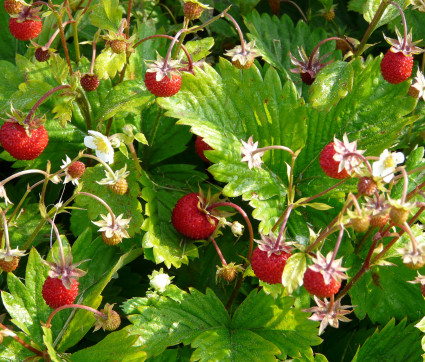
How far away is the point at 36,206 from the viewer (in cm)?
195

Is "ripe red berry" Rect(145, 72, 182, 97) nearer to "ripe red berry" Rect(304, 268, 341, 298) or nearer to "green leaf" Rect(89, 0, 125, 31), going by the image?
"green leaf" Rect(89, 0, 125, 31)

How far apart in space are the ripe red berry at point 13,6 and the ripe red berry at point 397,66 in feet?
3.69

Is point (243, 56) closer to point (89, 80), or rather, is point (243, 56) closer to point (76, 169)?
point (89, 80)

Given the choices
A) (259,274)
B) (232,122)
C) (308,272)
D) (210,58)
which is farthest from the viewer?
(210,58)

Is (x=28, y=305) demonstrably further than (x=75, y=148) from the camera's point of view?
No

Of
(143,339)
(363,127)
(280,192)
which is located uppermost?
(363,127)

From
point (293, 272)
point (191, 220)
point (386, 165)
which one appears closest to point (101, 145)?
point (191, 220)

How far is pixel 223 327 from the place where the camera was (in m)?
1.74

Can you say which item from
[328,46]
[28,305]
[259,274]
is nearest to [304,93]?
[328,46]

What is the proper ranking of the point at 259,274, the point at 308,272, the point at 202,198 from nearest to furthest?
the point at 308,272 → the point at 259,274 → the point at 202,198

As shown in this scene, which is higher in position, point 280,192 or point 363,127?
point 363,127

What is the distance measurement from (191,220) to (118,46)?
0.55 metres

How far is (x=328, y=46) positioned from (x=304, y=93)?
0.22 metres

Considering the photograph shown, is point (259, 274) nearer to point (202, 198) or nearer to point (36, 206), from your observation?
point (202, 198)
